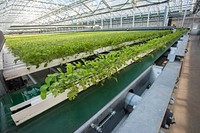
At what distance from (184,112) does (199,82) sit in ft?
4.70

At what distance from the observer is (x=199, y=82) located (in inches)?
110

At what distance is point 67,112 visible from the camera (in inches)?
44.4

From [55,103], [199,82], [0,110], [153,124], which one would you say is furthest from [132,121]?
[199,82]

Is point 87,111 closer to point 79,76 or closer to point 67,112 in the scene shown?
point 67,112

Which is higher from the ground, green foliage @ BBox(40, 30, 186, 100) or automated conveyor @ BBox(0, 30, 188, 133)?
green foliage @ BBox(40, 30, 186, 100)

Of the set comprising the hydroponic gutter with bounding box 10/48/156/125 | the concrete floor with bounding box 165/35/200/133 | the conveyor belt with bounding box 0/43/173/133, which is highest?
the hydroponic gutter with bounding box 10/48/156/125

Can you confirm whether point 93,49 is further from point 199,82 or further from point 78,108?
point 199,82

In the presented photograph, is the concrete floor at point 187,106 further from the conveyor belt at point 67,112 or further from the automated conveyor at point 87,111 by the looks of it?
the conveyor belt at point 67,112

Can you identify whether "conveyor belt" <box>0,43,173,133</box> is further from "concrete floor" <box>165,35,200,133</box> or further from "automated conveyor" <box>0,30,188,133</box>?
"concrete floor" <box>165,35,200,133</box>

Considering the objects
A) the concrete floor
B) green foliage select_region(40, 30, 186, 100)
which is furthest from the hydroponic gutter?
the concrete floor

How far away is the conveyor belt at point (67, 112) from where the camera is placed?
96cm

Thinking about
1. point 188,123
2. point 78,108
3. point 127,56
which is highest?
point 127,56

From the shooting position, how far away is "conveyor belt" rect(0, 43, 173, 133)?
96 centimetres

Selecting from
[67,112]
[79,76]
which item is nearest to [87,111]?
[67,112]
